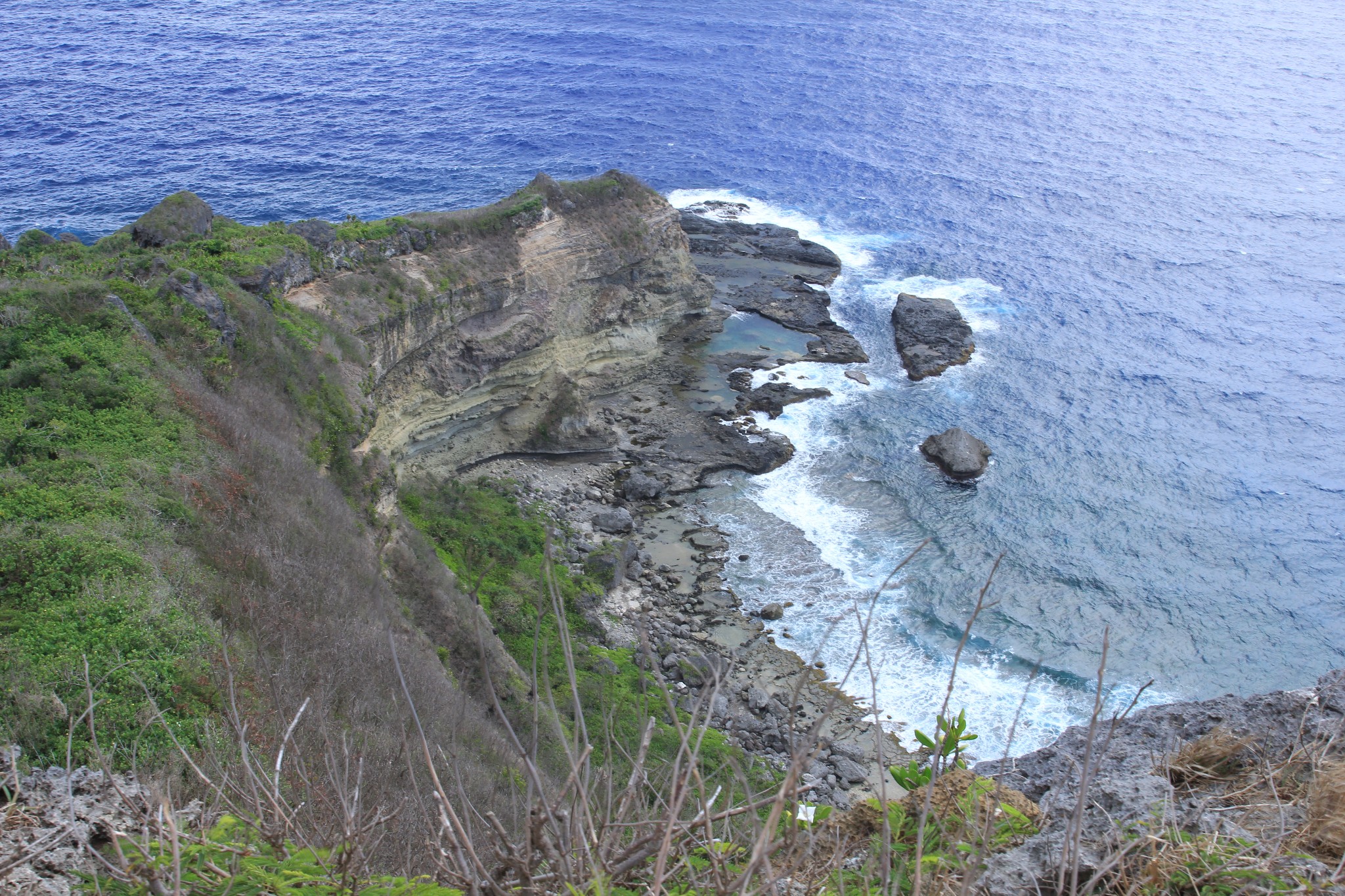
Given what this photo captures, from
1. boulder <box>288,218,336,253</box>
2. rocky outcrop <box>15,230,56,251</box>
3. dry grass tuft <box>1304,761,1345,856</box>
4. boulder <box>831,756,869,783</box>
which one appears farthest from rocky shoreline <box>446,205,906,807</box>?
rocky outcrop <box>15,230,56,251</box>

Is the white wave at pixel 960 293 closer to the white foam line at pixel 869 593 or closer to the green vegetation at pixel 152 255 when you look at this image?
the white foam line at pixel 869 593

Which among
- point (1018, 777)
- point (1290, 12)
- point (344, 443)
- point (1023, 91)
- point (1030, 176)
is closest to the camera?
point (1018, 777)

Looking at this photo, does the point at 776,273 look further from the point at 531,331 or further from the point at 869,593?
the point at 869,593

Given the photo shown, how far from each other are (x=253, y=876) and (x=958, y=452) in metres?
46.0

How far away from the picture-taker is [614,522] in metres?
41.9

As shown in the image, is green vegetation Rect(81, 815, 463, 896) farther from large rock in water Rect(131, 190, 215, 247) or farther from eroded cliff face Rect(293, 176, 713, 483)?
large rock in water Rect(131, 190, 215, 247)

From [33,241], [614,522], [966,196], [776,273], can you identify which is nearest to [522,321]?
[614,522]

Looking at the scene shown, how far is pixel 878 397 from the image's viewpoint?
5341cm

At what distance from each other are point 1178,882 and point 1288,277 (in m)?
73.3

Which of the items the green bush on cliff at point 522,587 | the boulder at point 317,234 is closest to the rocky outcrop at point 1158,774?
the green bush on cliff at point 522,587

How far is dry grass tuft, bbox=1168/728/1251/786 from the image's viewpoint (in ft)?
30.9

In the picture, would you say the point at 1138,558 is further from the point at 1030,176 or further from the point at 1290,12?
the point at 1290,12

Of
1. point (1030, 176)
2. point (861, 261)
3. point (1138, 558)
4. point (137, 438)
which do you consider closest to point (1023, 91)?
point (1030, 176)

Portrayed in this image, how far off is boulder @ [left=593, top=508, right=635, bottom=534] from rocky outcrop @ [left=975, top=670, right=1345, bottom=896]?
29.2m
